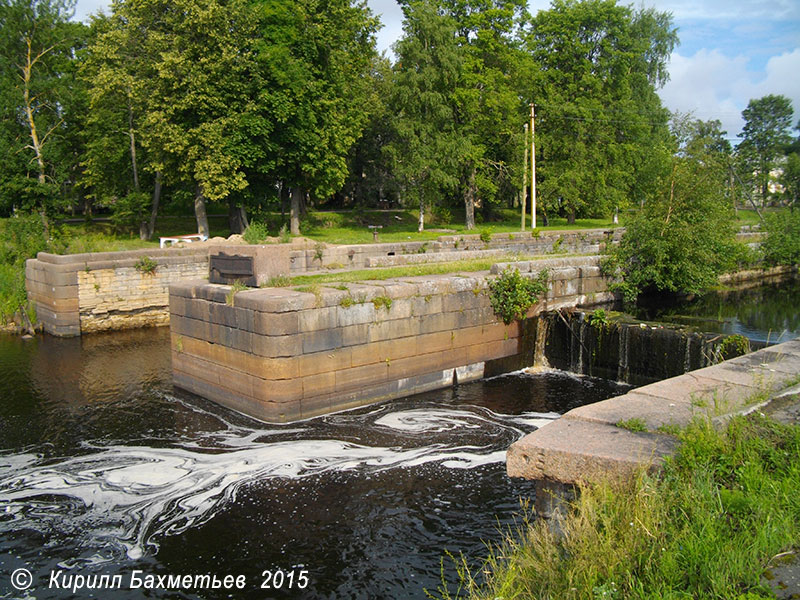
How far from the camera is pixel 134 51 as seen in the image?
1055 inches

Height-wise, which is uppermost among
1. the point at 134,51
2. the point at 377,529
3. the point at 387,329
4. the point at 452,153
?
the point at 134,51

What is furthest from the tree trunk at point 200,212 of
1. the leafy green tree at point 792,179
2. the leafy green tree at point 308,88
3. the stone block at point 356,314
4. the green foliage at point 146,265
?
the leafy green tree at point 792,179

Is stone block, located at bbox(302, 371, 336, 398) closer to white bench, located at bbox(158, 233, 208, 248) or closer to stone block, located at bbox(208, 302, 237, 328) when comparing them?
stone block, located at bbox(208, 302, 237, 328)

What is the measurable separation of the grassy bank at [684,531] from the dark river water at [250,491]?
8.06ft

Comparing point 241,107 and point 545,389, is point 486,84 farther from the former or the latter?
point 545,389

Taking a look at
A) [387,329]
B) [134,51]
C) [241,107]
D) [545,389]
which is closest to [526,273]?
[545,389]

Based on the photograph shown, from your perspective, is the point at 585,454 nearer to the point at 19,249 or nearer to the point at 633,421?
the point at 633,421

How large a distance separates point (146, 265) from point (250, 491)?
43.2 feet

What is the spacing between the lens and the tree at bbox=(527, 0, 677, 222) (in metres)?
38.4

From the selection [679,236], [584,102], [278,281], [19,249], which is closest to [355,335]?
[278,281]

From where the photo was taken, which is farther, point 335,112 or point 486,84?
point 486,84

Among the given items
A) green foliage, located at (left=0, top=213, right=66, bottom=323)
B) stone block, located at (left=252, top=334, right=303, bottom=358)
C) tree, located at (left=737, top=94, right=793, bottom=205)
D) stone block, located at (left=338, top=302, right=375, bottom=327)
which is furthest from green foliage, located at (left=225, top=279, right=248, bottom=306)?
tree, located at (left=737, top=94, right=793, bottom=205)

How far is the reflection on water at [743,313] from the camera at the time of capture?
15.5m

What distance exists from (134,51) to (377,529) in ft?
83.8
